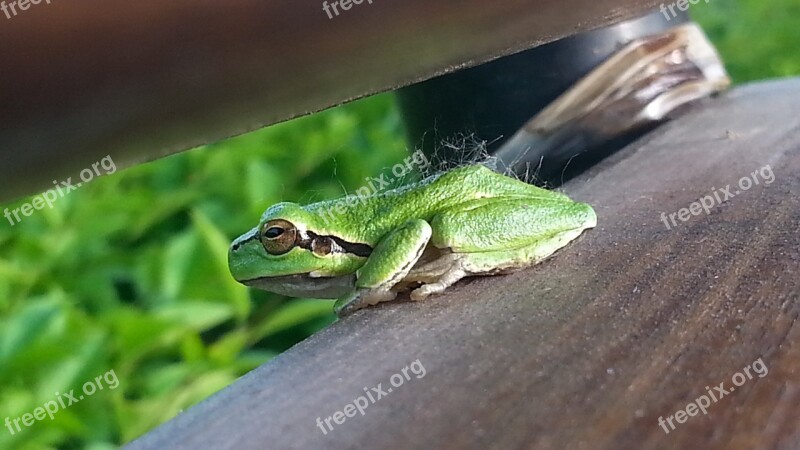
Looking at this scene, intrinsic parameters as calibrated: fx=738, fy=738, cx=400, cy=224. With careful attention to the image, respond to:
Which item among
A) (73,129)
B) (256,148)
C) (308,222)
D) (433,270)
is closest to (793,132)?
(433,270)

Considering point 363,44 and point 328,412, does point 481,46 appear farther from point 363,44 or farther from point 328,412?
point 328,412
